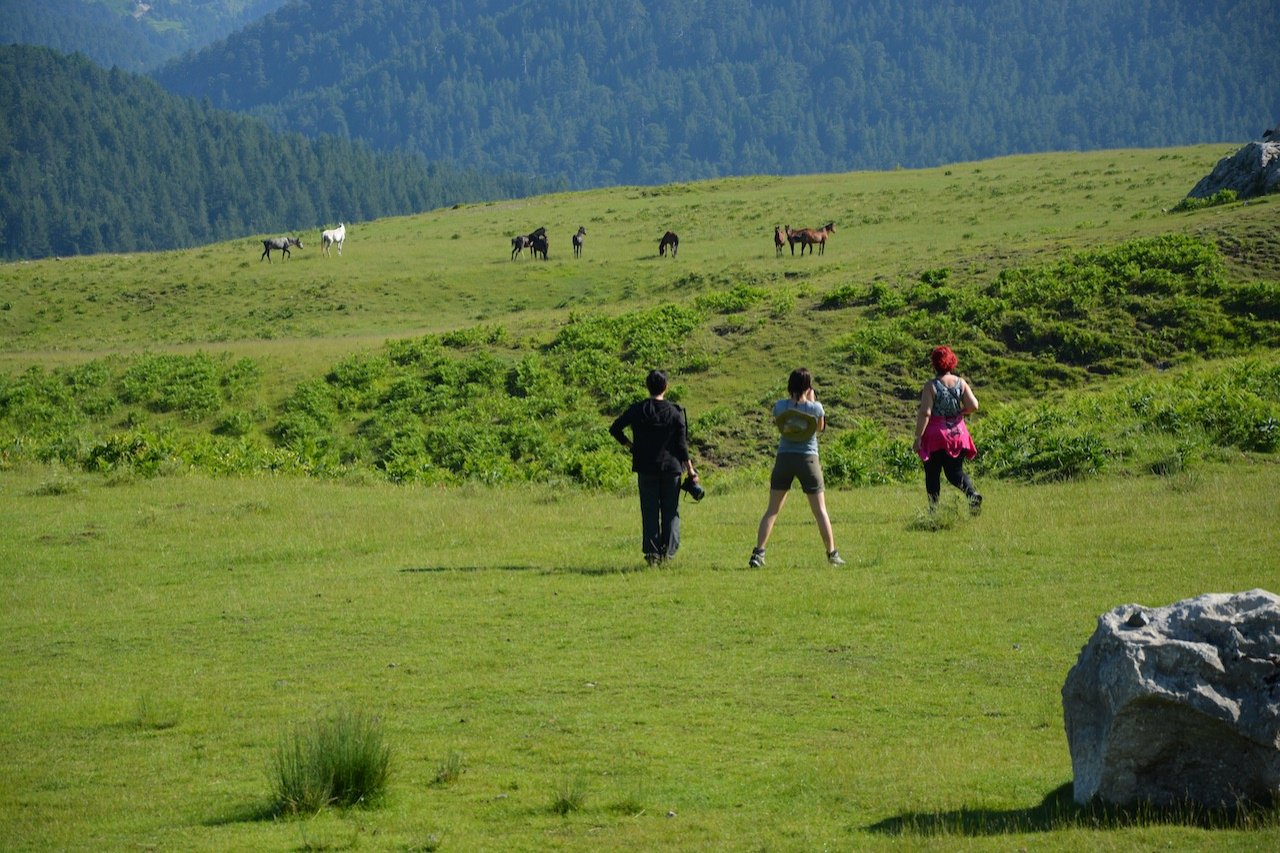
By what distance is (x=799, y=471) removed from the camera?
1493 centimetres

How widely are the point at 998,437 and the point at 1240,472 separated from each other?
4400mm

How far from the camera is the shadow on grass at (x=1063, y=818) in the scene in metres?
7.11

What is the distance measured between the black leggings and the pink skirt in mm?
94

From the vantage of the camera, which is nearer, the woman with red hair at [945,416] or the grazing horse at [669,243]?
the woman with red hair at [945,416]

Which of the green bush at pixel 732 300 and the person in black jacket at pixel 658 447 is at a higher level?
the green bush at pixel 732 300

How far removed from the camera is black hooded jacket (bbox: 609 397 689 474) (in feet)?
50.0

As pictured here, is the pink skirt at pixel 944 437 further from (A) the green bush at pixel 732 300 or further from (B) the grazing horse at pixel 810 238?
(B) the grazing horse at pixel 810 238

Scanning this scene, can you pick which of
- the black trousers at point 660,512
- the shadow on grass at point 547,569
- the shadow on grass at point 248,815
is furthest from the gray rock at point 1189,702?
the shadow on grass at point 547,569

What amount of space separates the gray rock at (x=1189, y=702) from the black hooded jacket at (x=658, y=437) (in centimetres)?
810

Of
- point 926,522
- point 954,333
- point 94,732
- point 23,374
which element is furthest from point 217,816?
point 23,374

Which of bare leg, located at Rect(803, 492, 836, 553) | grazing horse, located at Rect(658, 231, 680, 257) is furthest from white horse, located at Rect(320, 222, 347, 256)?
bare leg, located at Rect(803, 492, 836, 553)

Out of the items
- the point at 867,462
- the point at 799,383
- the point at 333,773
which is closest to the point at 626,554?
the point at 799,383

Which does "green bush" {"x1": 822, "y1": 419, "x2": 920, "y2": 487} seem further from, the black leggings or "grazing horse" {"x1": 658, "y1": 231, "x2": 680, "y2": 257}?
"grazing horse" {"x1": 658, "y1": 231, "x2": 680, "y2": 257}

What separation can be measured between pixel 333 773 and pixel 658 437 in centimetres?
735
